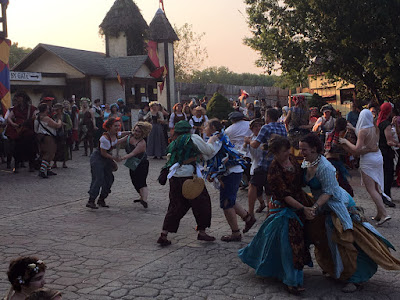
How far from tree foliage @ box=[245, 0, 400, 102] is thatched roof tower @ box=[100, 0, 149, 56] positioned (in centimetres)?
1803

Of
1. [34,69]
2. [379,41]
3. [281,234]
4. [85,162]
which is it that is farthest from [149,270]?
[34,69]

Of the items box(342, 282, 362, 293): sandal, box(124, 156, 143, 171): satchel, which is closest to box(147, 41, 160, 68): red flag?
box(124, 156, 143, 171): satchel

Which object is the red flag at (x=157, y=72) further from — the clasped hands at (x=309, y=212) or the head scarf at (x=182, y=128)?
the clasped hands at (x=309, y=212)

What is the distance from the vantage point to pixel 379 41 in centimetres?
1669

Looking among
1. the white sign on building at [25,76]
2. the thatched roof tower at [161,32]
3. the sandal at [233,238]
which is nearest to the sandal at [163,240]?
the sandal at [233,238]

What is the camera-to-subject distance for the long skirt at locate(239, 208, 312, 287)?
195 inches

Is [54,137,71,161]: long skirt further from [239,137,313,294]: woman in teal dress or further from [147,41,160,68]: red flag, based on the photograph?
[147,41,160,68]: red flag

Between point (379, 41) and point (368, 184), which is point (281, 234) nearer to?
point (368, 184)

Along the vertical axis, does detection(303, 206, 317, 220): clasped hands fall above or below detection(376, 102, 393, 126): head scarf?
below

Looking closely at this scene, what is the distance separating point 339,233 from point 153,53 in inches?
1110

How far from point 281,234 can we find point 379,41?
1335 cm

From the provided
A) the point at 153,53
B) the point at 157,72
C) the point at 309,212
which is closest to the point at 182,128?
the point at 309,212

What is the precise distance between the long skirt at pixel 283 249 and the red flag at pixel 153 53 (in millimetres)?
27192

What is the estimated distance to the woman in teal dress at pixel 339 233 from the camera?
492 centimetres
